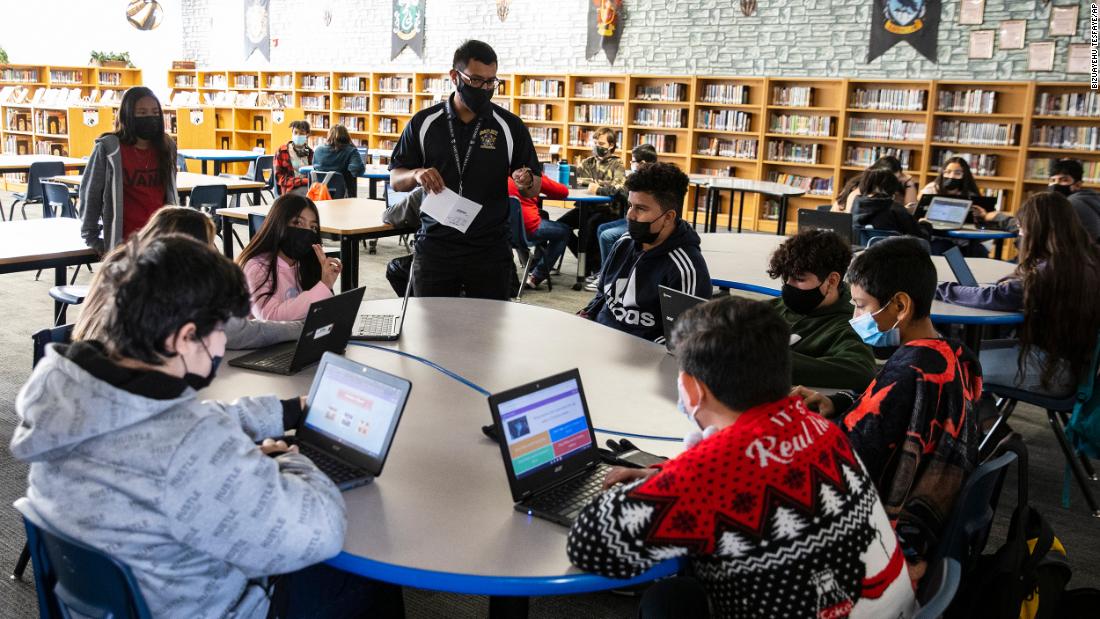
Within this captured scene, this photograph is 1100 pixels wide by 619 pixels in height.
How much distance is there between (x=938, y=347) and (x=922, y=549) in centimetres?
42

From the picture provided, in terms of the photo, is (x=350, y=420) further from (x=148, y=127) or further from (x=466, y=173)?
(x=148, y=127)

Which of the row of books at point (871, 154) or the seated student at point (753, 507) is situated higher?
the row of books at point (871, 154)

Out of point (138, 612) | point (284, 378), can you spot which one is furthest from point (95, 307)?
point (284, 378)

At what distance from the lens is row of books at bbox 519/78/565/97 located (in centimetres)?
1155

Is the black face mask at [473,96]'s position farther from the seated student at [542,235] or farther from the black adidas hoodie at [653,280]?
the seated student at [542,235]

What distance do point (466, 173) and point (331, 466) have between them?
1.94 m

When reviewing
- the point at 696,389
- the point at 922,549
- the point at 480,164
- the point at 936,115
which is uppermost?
the point at 936,115

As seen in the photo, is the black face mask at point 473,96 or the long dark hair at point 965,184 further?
the long dark hair at point 965,184

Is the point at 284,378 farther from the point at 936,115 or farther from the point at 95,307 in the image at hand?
the point at 936,115

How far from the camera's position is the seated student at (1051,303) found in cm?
324

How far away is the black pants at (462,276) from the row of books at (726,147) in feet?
24.3

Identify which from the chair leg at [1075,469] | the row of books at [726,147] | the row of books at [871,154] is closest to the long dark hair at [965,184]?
the row of books at [871,154]

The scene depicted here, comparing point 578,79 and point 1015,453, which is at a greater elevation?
point 578,79

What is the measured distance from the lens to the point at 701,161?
10.8 meters
